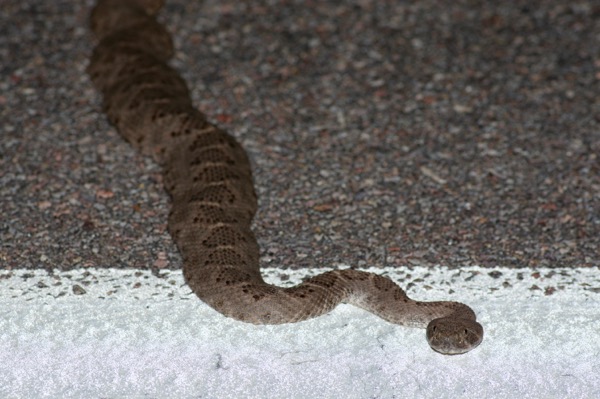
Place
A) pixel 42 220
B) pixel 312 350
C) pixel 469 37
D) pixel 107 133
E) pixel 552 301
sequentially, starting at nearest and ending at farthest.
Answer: pixel 312 350
pixel 552 301
pixel 42 220
pixel 107 133
pixel 469 37

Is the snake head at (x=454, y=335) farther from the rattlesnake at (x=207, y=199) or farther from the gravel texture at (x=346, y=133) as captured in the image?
the gravel texture at (x=346, y=133)

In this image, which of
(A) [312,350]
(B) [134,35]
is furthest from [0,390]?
(B) [134,35]

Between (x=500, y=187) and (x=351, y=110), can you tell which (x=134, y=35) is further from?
(x=500, y=187)

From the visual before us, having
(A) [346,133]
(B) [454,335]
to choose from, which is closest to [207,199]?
(A) [346,133]

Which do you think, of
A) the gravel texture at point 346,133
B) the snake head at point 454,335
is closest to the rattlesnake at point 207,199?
the snake head at point 454,335

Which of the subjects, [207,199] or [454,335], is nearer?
[454,335]

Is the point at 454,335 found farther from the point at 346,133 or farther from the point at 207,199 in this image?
the point at 346,133

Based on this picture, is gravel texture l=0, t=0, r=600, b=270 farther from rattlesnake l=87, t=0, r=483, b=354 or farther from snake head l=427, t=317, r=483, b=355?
snake head l=427, t=317, r=483, b=355
